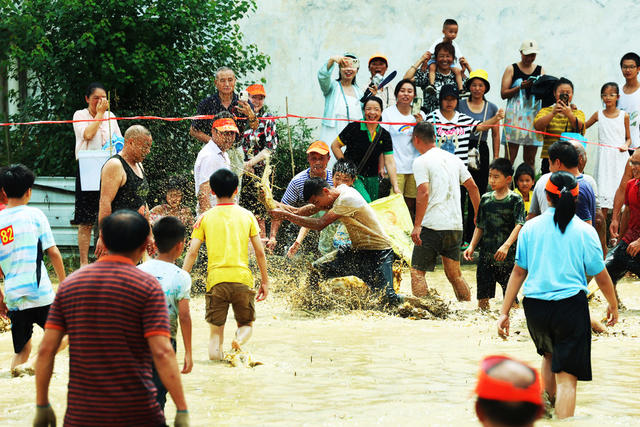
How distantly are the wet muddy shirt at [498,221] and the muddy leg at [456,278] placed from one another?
1.32 ft

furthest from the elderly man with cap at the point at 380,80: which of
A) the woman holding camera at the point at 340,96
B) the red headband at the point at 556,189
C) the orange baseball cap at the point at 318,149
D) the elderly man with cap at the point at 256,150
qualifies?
the red headband at the point at 556,189

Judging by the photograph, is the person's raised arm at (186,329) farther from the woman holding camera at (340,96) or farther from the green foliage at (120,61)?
the green foliage at (120,61)

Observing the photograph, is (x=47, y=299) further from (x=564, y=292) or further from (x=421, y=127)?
(x=421, y=127)

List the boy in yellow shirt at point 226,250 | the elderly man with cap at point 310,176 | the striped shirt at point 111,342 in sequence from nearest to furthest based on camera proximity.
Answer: the striped shirt at point 111,342
the boy in yellow shirt at point 226,250
the elderly man with cap at point 310,176

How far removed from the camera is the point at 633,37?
1274cm

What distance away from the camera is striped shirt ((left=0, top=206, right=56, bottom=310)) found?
18.4 feet

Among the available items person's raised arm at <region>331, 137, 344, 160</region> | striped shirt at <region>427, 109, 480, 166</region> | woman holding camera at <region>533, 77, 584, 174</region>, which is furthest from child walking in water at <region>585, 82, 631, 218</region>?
person's raised arm at <region>331, 137, 344, 160</region>

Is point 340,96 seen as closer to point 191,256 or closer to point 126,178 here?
point 126,178

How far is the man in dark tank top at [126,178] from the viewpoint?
677 cm

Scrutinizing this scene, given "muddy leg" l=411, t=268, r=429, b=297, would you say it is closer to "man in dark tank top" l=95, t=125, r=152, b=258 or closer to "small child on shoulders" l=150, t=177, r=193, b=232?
"small child on shoulders" l=150, t=177, r=193, b=232

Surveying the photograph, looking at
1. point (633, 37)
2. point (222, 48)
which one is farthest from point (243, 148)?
point (633, 37)

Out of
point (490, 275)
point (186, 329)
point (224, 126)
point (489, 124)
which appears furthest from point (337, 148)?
point (186, 329)

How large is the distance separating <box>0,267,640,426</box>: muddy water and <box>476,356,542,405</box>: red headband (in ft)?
7.40

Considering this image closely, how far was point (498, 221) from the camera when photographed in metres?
8.44
